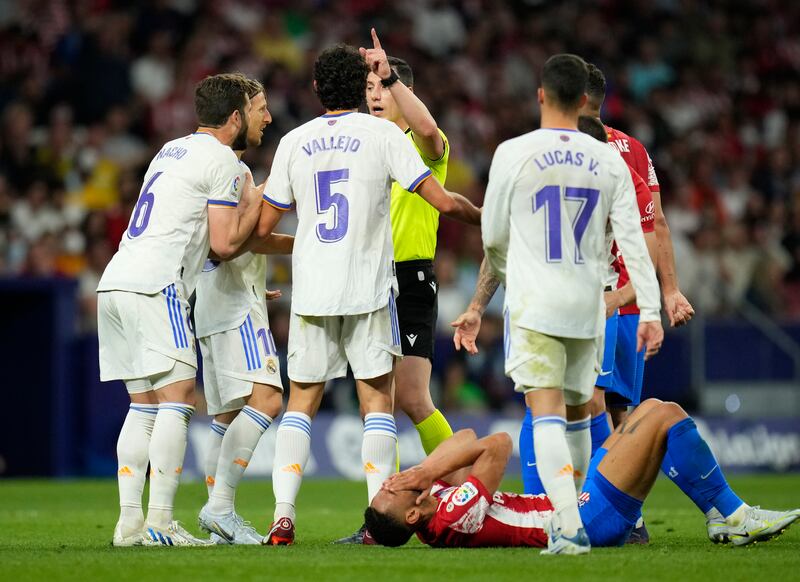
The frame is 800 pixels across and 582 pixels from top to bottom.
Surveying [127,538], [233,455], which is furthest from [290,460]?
[127,538]

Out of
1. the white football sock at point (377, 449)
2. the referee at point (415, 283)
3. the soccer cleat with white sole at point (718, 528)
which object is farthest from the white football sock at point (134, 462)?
the soccer cleat with white sole at point (718, 528)

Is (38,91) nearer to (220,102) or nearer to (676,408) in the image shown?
(220,102)

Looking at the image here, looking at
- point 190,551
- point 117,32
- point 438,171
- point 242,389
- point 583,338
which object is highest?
point 117,32

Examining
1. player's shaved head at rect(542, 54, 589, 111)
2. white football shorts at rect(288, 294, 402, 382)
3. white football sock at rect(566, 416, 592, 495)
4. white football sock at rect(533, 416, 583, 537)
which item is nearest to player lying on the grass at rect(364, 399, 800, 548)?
white football sock at rect(533, 416, 583, 537)

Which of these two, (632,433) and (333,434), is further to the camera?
(333,434)

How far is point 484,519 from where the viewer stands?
6.56 meters

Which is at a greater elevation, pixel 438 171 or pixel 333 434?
pixel 438 171

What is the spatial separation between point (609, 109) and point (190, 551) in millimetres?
13603

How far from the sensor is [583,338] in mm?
6137

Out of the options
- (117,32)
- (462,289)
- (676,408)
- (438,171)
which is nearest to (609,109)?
(462,289)

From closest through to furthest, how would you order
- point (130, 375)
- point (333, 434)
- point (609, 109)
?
point (130, 375)
point (333, 434)
point (609, 109)

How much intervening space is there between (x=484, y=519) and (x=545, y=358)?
97 cm

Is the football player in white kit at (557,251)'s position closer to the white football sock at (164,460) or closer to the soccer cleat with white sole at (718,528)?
the soccer cleat with white sole at (718,528)

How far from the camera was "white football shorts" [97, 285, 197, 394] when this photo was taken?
6.84 metres
